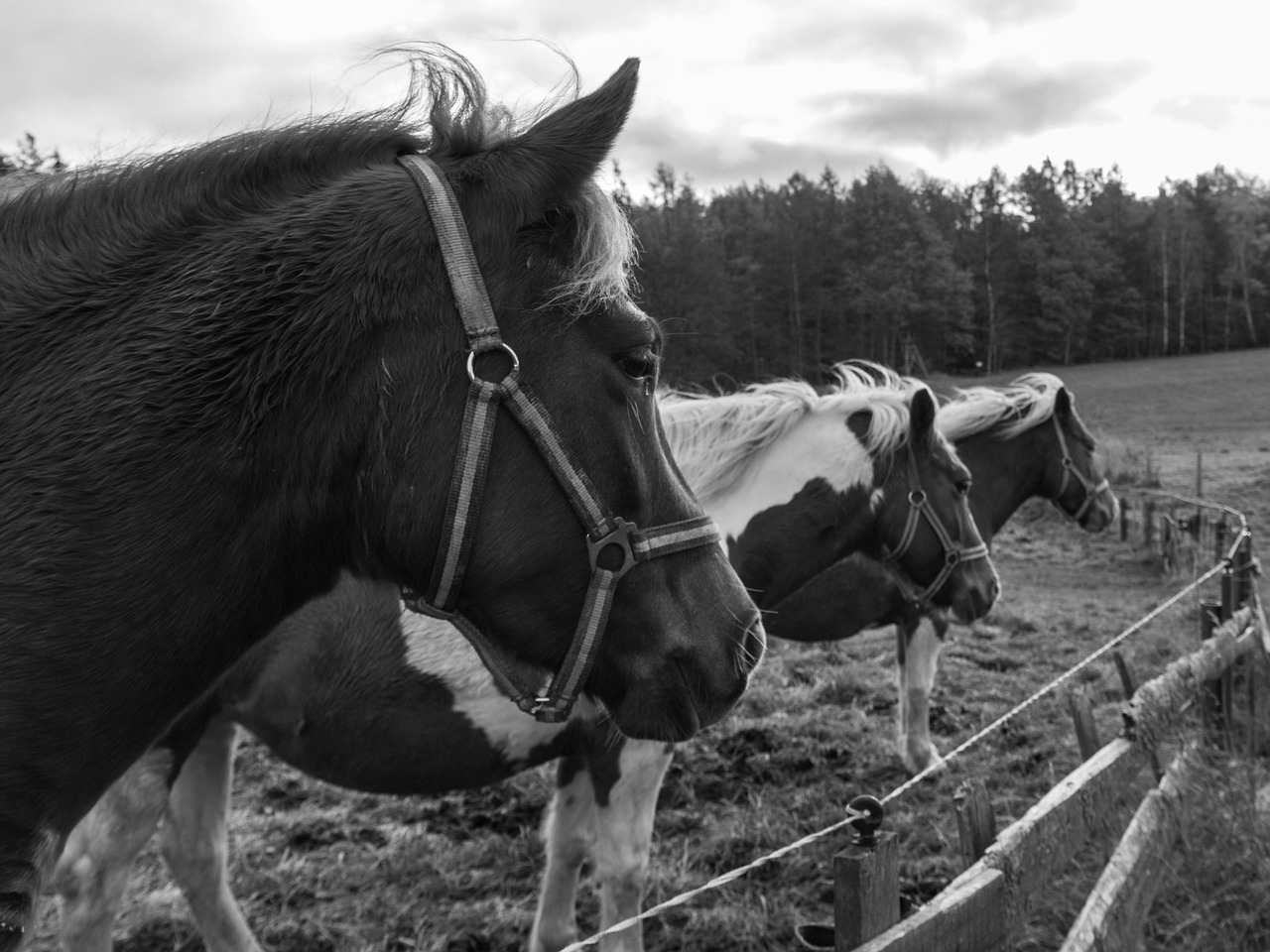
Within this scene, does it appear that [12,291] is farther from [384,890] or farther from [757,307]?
[757,307]

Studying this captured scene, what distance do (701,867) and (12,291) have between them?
4042mm

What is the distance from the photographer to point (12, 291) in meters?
1.26

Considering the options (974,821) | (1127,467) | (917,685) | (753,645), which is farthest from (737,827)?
(1127,467)

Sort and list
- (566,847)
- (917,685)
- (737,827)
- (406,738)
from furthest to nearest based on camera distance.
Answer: (917,685) → (737,827) → (566,847) → (406,738)

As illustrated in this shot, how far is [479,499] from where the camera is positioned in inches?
52.9

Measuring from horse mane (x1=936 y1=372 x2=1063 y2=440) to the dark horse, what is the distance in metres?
6.24

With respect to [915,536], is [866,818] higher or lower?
lower

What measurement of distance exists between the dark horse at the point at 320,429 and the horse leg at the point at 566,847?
237 centimetres

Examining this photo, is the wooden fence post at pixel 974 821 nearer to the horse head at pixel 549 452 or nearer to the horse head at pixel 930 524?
the horse head at pixel 549 452

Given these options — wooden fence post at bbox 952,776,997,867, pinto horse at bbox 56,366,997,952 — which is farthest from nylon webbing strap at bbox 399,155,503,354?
wooden fence post at bbox 952,776,997,867

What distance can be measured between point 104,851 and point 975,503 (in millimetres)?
6184

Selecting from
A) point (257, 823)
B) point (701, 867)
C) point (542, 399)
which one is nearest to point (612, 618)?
point (542, 399)

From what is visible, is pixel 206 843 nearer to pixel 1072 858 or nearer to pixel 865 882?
pixel 865 882

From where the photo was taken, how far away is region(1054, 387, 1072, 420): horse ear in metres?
7.74
